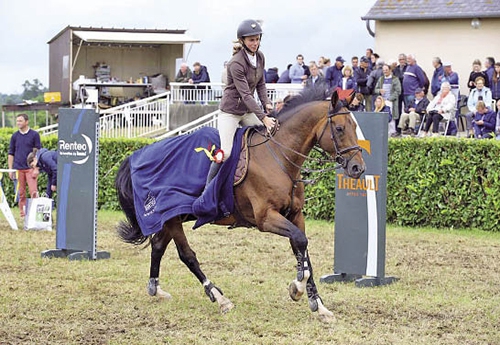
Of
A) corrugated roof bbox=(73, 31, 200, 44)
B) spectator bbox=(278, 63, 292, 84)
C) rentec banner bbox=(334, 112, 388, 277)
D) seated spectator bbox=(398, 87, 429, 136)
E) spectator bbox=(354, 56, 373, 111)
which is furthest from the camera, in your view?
corrugated roof bbox=(73, 31, 200, 44)

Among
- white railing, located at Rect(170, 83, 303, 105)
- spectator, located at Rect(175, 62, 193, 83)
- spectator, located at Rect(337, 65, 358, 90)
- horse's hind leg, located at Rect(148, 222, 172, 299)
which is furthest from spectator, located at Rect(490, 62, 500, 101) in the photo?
horse's hind leg, located at Rect(148, 222, 172, 299)

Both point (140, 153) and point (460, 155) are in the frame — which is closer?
point (140, 153)

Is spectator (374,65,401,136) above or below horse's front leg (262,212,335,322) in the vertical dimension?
above

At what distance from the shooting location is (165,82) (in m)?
31.2

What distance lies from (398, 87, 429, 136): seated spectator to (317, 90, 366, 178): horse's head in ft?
37.1

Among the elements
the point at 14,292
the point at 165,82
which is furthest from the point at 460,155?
the point at 165,82

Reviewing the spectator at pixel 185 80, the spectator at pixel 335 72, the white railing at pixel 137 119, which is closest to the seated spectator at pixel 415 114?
the spectator at pixel 335 72

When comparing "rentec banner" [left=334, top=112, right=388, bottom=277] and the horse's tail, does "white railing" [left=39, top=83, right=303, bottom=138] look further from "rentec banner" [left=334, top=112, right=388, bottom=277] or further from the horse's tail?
the horse's tail

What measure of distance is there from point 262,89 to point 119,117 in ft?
59.8

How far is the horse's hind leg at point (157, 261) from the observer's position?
364 inches

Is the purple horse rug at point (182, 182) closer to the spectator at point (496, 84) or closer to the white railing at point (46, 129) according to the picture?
the spectator at point (496, 84)

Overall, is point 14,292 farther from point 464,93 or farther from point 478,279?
point 464,93

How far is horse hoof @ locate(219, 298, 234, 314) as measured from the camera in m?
8.46

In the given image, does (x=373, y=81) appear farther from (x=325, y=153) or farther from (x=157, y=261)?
(x=325, y=153)
